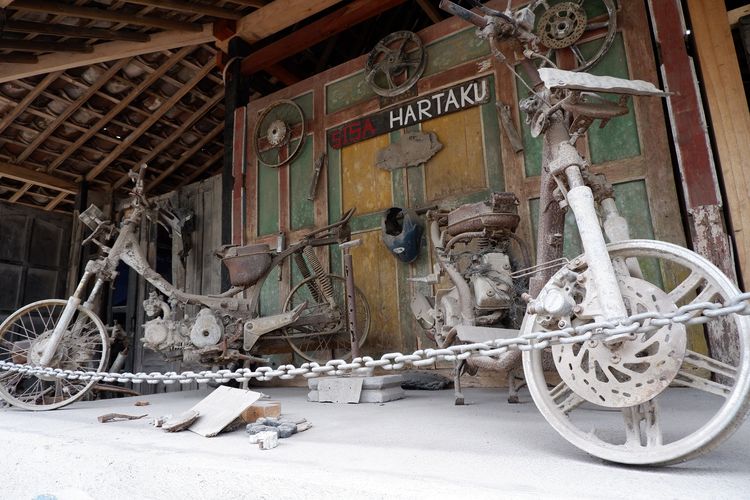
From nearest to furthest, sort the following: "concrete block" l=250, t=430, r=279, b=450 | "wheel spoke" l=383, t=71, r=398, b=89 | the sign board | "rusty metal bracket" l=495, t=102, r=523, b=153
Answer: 1. "concrete block" l=250, t=430, r=279, b=450
2. "rusty metal bracket" l=495, t=102, r=523, b=153
3. the sign board
4. "wheel spoke" l=383, t=71, r=398, b=89

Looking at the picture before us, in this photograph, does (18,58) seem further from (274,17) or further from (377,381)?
(377,381)

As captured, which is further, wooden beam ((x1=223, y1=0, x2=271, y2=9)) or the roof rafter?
the roof rafter

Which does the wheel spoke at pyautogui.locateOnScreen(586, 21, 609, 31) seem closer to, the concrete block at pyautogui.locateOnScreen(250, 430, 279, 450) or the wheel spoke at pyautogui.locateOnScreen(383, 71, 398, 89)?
the wheel spoke at pyautogui.locateOnScreen(383, 71, 398, 89)

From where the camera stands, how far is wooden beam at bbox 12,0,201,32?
4.96m

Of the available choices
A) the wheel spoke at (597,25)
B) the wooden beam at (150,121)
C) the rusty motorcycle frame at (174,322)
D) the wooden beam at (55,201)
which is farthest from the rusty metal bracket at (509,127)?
the wooden beam at (55,201)

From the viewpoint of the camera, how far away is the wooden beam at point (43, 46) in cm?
543

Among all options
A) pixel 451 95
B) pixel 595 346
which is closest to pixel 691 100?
pixel 451 95

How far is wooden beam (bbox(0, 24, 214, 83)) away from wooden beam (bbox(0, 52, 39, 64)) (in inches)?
2.9

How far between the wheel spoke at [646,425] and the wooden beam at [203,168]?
30.1ft

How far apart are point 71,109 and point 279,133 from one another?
12.2ft

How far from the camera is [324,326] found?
4.51 metres

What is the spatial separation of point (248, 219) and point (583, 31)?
4.39 m

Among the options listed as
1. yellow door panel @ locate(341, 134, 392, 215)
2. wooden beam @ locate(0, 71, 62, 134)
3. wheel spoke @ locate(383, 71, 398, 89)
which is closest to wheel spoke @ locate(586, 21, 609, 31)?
wheel spoke @ locate(383, 71, 398, 89)

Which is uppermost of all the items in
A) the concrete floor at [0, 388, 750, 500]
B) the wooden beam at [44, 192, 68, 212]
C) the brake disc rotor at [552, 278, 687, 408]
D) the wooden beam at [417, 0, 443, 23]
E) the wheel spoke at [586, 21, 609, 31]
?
the wooden beam at [417, 0, 443, 23]
